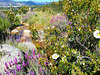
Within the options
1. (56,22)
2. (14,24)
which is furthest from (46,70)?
(14,24)

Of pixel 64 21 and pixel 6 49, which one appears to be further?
pixel 64 21

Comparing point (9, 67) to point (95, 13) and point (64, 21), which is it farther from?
point (64, 21)

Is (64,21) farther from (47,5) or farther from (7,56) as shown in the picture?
(47,5)

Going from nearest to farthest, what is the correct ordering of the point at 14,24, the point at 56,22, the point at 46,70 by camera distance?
the point at 46,70
the point at 56,22
the point at 14,24

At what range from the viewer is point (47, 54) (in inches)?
105

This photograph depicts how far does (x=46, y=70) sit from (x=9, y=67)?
87 centimetres

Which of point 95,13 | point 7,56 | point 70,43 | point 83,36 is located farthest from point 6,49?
point 95,13

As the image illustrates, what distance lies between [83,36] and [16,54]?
5.99 feet

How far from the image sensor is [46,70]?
228cm

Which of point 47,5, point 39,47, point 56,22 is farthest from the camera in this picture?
point 47,5

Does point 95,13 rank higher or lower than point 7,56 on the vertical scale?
higher

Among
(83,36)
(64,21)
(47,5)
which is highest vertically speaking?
(47,5)

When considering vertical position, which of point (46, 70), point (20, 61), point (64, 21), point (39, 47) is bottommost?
point (46, 70)

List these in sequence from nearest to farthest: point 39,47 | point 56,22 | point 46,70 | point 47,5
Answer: point 46,70
point 39,47
point 56,22
point 47,5
